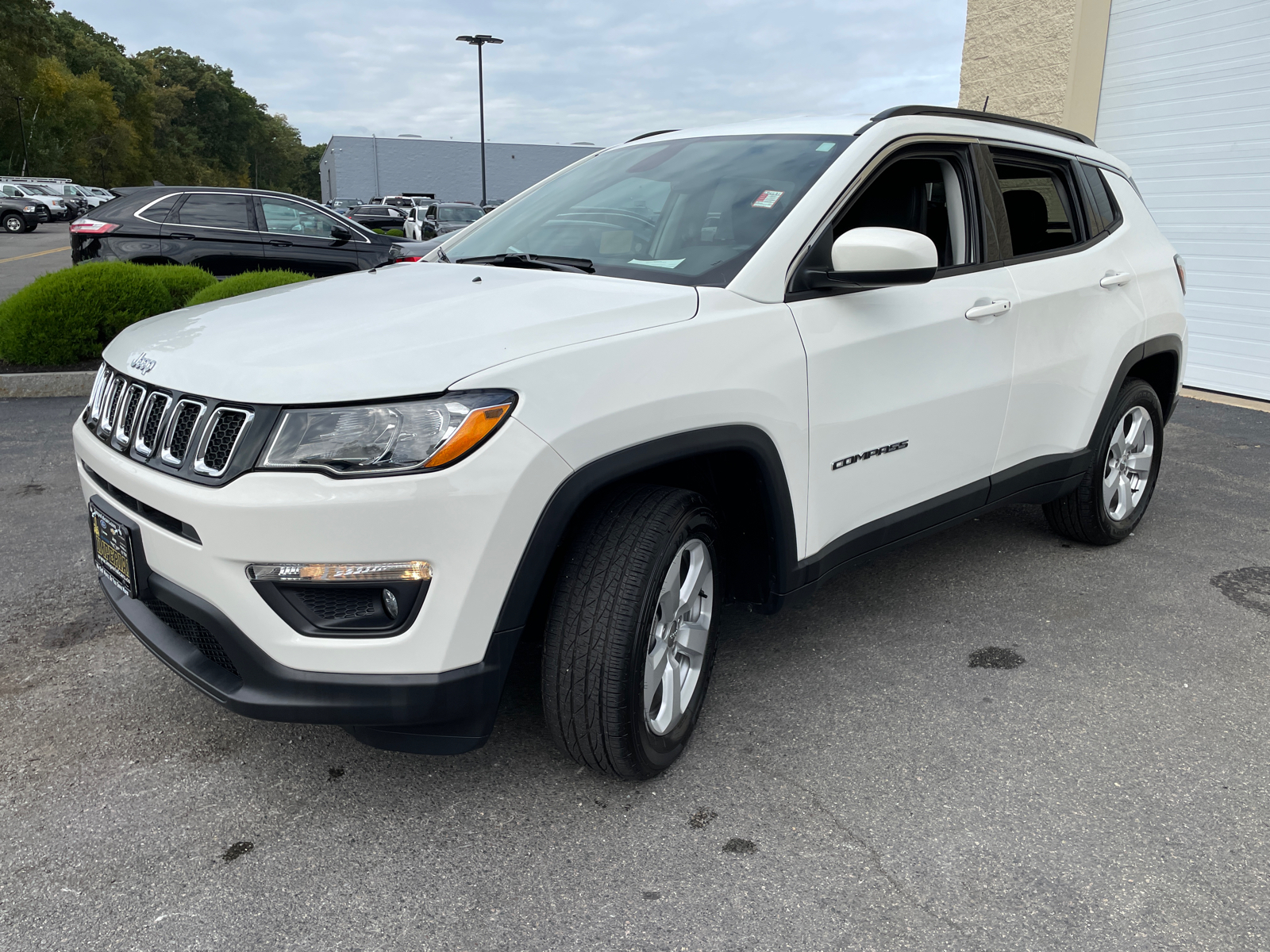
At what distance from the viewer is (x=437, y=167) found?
6681cm

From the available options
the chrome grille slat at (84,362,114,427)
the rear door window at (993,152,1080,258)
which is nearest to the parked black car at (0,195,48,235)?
the chrome grille slat at (84,362,114,427)

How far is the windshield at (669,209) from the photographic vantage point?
2.77 meters

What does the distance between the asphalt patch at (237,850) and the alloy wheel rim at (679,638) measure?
97 cm

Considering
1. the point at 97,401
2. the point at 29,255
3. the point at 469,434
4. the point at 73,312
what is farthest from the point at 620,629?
the point at 29,255

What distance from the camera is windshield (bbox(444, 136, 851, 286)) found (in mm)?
2773

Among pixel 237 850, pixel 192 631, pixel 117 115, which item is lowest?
pixel 237 850

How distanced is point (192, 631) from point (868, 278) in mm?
1939

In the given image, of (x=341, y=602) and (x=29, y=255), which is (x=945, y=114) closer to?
(x=341, y=602)

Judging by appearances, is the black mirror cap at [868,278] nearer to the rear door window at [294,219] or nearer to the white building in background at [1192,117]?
the white building in background at [1192,117]

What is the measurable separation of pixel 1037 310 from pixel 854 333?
3.66ft

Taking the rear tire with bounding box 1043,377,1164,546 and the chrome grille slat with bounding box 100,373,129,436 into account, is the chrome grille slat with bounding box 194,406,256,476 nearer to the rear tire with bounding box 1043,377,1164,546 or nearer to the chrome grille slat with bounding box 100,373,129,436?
the chrome grille slat with bounding box 100,373,129,436

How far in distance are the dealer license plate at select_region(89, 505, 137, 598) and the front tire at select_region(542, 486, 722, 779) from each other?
1005 millimetres

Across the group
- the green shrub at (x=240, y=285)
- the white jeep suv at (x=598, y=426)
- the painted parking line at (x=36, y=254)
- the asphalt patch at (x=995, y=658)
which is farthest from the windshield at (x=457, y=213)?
the asphalt patch at (x=995, y=658)

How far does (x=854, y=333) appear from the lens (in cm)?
277
